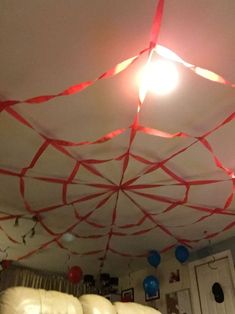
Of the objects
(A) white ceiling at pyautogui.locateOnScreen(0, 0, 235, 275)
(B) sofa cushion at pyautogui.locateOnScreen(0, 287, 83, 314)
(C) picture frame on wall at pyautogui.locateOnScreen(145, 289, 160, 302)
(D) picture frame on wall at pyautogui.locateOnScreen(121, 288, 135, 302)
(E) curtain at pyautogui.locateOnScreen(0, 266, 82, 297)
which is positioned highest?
(A) white ceiling at pyautogui.locateOnScreen(0, 0, 235, 275)

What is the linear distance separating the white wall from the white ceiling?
71 centimetres

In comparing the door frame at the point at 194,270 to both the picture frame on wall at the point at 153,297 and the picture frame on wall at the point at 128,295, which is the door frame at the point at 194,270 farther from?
the picture frame on wall at the point at 128,295

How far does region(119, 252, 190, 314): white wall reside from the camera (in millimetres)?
4320

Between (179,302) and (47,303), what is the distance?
3.08 metres

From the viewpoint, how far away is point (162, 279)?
4590 millimetres

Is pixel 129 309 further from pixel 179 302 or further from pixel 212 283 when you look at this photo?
pixel 179 302

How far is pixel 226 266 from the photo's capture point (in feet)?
12.6

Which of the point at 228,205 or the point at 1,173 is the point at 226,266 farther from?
the point at 1,173

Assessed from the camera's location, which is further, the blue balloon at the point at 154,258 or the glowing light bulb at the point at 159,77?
the blue balloon at the point at 154,258

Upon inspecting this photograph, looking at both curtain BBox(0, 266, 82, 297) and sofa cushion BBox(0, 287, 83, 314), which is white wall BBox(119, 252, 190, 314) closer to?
curtain BBox(0, 266, 82, 297)

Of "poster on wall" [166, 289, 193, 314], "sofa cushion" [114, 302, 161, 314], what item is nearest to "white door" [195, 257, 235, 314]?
"poster on wall" [166, 289, 193, 314]

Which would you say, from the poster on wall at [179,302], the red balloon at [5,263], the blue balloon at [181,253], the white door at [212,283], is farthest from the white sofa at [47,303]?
the red balloon at [5,263]

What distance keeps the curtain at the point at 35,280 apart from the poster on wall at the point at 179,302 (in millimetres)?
1612

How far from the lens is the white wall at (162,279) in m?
4.32
